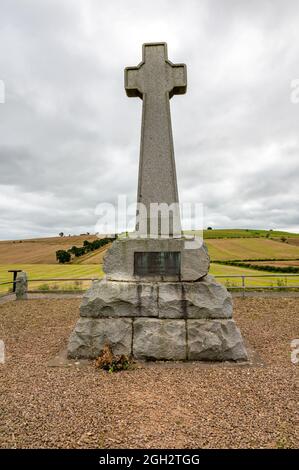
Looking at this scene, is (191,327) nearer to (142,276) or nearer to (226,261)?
(142,276)

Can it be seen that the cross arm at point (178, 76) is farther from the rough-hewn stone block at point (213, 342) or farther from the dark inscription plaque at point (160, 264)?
the rough-hewn stone block at point (213, 342)

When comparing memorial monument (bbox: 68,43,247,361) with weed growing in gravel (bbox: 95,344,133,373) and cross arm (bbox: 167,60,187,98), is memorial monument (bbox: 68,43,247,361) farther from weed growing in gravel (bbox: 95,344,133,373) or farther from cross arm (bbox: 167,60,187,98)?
cross arm (bbox: 167,60,187,98)

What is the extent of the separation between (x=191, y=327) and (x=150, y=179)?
121 inches

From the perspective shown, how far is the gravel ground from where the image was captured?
3285mm

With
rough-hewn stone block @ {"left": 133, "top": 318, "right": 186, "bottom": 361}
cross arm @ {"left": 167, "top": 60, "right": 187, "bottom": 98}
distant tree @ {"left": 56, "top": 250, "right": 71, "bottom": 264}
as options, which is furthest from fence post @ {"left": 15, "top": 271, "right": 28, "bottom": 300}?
distant tree @ {"left": 56, "top": 250, "right": 71, "bottom": 264}

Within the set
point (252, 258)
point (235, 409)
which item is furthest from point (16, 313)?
point (252, 258)

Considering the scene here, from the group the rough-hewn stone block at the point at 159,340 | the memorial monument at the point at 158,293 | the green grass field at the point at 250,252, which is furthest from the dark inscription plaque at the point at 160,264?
the green grass field at the point at 250,252

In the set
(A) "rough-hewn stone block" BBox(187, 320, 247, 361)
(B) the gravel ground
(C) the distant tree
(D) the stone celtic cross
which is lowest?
(B) the gravel ground

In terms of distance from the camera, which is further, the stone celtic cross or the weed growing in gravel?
the stone celtic cross

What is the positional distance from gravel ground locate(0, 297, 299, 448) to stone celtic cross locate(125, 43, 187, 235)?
11.1 feet

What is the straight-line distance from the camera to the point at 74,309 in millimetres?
11266

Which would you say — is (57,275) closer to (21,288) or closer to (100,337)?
(21,288)

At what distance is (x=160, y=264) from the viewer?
598 cm

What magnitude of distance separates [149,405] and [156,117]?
17.8 ft
